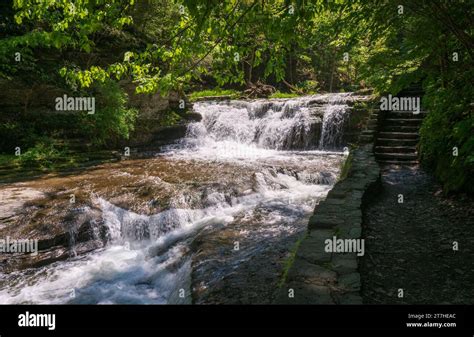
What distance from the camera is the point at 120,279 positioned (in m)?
5.62

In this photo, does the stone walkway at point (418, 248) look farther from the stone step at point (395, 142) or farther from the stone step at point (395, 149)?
the stone step at point (395, 142)

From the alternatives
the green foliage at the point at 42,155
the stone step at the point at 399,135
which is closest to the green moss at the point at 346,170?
the stone step at the point at 399,135

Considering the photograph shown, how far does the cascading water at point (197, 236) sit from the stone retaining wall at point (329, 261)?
48cm

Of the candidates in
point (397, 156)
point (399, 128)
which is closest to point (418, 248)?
point (397, 156)

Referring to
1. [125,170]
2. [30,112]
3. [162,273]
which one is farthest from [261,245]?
[30,112]

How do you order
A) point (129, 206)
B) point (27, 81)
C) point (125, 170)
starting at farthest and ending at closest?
point (27, 81)
point (125, 170)
point (129, 206)

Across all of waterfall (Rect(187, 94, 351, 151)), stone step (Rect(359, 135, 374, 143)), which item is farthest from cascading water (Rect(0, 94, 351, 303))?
waterfall (Rect(187, 94, 351, 151))

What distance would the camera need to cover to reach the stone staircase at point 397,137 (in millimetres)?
10062

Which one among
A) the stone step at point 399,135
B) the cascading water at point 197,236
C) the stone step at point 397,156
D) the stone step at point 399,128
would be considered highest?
the stone step at point 399,128

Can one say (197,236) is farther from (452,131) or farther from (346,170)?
(452,131)

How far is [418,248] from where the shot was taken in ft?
15.6
